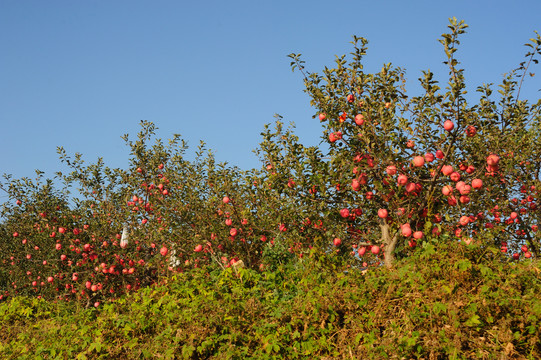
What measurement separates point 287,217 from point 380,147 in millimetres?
1942

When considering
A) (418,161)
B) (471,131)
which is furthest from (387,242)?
(471,131)

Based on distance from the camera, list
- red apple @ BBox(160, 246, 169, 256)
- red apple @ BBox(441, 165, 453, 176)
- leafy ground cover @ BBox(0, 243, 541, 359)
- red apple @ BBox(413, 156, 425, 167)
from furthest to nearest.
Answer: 1. red apple @ BBox(160, 246, 169, 256)
2. red apple @ BBox(413, 156, 425, 167)
3. red apple @ BBox(441, 165, 453, 176)
4. leafy ground cover @ BBox(0, 243, 541, 359)

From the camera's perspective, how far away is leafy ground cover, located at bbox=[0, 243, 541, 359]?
14.2 feet

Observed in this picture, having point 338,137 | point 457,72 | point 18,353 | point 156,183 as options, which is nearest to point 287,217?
point 338,137

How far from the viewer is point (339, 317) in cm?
521

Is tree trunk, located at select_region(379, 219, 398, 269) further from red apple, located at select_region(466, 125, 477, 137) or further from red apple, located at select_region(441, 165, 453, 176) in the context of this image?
red apple, located at select_region(466, 125, 477, 137)

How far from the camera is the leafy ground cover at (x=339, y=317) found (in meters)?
4.34

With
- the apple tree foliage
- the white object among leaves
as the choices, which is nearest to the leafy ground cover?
the apple tree foliage

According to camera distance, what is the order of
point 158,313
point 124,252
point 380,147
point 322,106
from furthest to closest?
point 124,252 < point 322,106 < point 380,147 < point 158,313

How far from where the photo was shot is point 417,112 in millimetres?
6992

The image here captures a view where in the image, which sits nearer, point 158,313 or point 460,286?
point 460,286

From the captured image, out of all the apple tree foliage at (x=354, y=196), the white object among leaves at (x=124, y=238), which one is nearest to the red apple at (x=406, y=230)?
the apple tree foliage at (x=354, y=196)

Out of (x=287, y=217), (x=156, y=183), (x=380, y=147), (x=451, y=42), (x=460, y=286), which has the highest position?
(x=156, y=183)

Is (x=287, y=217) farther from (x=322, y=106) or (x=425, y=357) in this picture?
(x=425, y=357)
